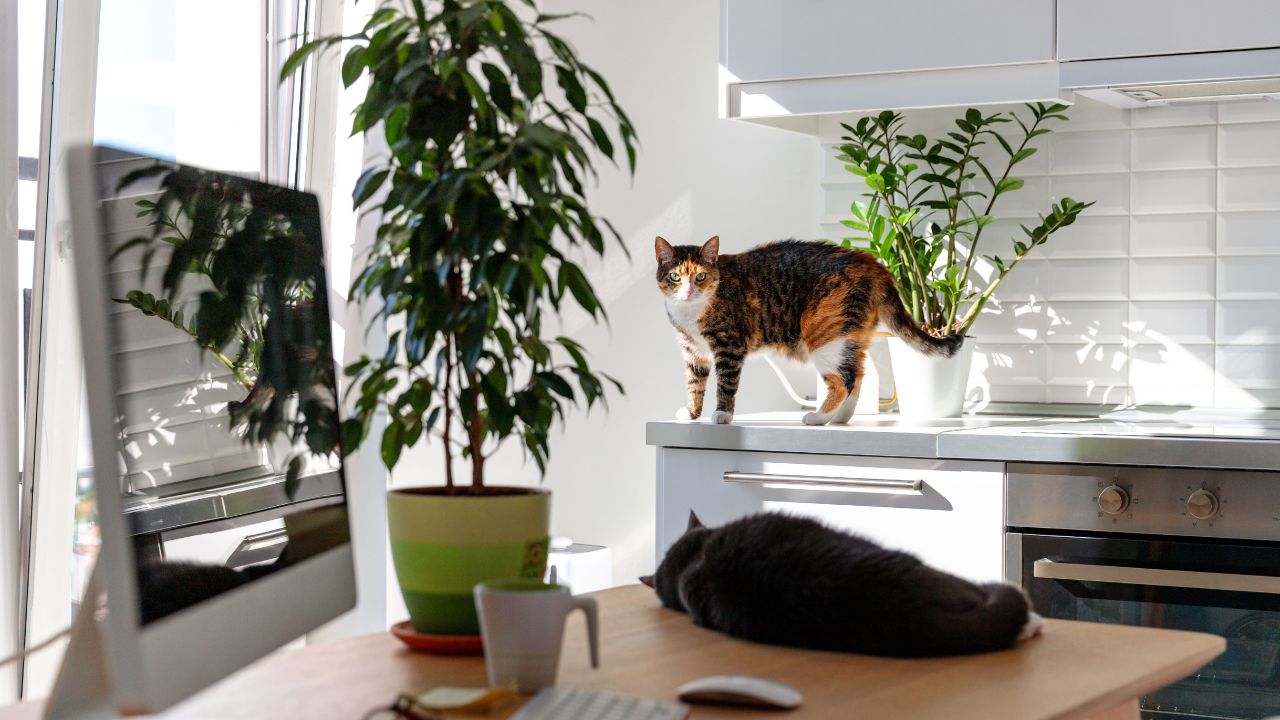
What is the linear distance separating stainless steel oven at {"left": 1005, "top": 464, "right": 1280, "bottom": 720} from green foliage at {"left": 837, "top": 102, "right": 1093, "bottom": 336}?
59cm

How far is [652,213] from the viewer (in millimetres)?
3137

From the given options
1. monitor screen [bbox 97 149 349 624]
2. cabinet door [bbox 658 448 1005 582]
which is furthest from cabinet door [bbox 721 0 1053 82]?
monitor screen [bbox 97 149 349 624]

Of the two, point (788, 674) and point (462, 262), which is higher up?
point (462, 262)

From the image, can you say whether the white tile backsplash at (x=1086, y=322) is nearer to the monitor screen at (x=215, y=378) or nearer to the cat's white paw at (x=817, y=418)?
the cat's white paw at (x=817, y=418)

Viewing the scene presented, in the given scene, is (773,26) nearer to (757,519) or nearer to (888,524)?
(888,524)

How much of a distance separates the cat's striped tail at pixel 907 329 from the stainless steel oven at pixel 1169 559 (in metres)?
0.43

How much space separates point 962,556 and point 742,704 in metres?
1.46

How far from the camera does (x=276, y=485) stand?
1194 mm

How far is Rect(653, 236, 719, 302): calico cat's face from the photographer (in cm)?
264

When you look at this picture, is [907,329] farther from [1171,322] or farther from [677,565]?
[677,565]

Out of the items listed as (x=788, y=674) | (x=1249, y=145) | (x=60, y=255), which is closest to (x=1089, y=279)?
(x=1249, y=145)

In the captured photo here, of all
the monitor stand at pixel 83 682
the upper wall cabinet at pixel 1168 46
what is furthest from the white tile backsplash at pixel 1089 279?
the monitor stand at pixel 83 682

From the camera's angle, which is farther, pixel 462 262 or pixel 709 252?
pixel 709 252

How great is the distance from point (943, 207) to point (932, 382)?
398 millimetres
